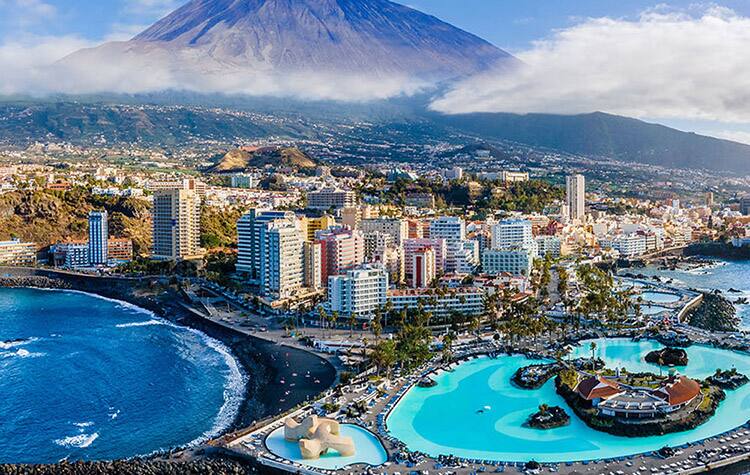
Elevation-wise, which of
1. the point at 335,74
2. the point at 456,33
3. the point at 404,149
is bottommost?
the point at 404,149

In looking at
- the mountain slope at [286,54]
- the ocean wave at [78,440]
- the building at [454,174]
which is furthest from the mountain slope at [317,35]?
the ocean wave at [78,440]

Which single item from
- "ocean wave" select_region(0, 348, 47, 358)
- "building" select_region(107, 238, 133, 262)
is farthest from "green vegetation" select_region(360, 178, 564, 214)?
"ocean wave" select_region(0, 348, 47, 358)

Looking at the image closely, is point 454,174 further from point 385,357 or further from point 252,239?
point 385,357

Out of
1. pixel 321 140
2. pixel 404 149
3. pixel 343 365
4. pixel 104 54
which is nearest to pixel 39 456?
pixel 343 365

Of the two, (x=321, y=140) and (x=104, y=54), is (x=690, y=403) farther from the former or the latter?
(x=104, y=54)

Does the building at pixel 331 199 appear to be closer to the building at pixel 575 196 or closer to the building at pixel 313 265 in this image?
the building at pixel 313 265

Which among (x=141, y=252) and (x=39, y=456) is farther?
(x=141, y=252)
